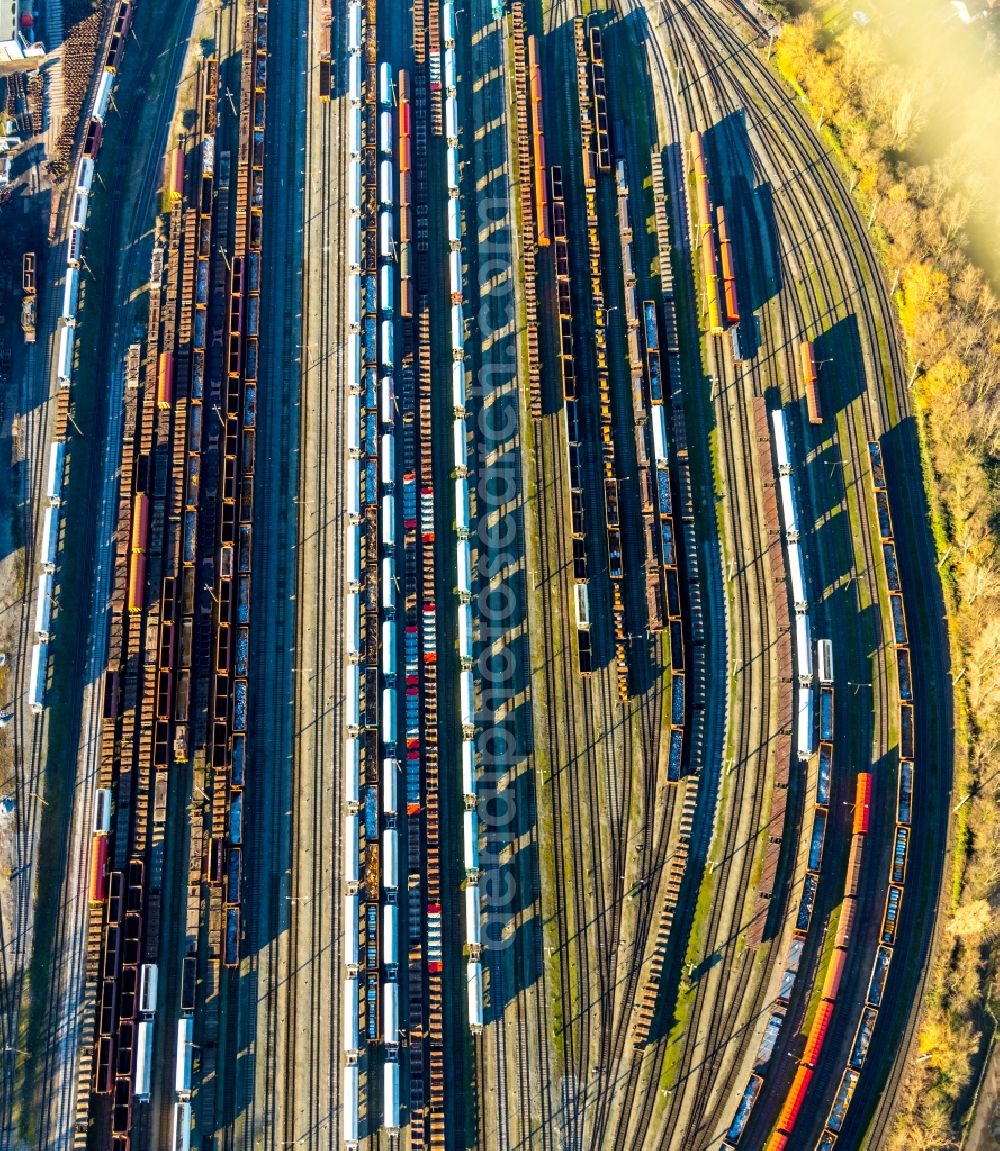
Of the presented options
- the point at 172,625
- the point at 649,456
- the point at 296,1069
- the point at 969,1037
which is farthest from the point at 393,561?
the point at 969,1037

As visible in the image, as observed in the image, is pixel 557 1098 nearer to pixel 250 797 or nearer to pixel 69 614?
pixel 250 797

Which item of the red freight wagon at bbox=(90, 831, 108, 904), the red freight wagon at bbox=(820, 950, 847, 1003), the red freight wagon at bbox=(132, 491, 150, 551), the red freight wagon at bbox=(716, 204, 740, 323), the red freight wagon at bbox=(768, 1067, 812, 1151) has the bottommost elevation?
the red freight wagon at bbox=(768, 1067, 812, 1151)

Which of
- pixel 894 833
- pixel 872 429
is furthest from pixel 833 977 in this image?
pixel 872 429

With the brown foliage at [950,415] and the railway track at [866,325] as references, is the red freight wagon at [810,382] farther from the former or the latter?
the brown foliage at [950,415]

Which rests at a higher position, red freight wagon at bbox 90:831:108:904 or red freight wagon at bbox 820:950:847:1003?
red freight wagon at bbox 90:831:108:904

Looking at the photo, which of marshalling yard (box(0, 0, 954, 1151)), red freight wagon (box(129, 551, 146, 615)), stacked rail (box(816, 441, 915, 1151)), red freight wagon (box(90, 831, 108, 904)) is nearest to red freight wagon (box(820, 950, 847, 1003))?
marshalling yard (box(0, 0, 954, 1151))

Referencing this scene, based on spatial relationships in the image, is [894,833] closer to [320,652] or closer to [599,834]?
[599,834]

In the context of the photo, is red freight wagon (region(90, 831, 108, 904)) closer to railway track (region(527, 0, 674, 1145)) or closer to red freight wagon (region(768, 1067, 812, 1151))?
railway track (region(527, 0, 674, 1145))

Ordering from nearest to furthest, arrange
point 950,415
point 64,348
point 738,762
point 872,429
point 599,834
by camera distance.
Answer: point 599,834, point 738,762, point 64,348, point 950,415, point 872,429
